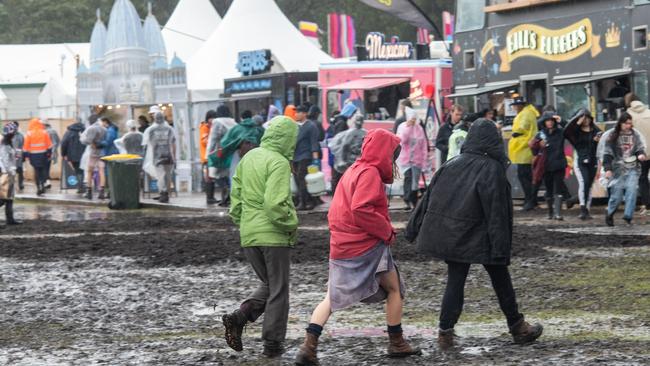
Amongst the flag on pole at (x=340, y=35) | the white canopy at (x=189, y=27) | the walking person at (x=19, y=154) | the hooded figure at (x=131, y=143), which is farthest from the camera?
the white canopy at (x=189, y=27)

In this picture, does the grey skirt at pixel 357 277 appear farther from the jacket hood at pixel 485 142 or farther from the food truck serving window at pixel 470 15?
the food truck serving window at pixel 470 15

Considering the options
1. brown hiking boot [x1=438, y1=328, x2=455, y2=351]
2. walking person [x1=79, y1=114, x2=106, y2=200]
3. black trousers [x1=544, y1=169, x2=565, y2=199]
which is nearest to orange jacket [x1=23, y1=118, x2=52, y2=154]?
walking person [x1=79, y1=114, x2=106, y2=200]

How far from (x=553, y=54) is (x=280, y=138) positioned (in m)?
14.7

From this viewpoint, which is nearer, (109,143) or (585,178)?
(585,178)

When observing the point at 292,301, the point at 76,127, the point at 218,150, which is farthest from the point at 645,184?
the point at 76,127

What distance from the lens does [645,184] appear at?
2050cm

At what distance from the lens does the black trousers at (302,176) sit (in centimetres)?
2394

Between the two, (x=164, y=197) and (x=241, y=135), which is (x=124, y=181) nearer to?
(x=164, y=197)

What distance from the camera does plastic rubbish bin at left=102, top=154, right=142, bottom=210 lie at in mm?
26031

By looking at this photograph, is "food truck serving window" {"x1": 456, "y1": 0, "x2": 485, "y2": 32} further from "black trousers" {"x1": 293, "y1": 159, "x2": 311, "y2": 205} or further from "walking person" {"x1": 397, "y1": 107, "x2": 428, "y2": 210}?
"black trousers" {"x1": 293, "y1": 159, "x2": 311, "y2": 205}

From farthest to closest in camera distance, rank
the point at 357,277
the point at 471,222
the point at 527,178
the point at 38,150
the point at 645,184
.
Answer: the point at 38,150 < the point at 527,178 < the point at 645,184 < the point at 471,222 < the point at 357,277

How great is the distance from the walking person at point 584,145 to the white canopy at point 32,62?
121 ft

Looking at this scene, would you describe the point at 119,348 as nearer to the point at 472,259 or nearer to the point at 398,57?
the point at 472,259

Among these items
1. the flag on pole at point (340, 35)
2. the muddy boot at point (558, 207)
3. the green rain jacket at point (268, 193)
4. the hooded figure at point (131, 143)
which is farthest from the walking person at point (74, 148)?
the green rain jacket at point (268, 193)
